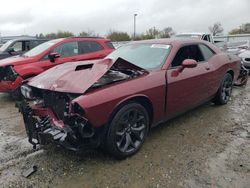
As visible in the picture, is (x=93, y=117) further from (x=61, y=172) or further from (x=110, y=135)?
(x=61, y=172)

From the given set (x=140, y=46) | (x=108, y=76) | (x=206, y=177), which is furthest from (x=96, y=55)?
(x=206, y=177)

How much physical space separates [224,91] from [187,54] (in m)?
1.69

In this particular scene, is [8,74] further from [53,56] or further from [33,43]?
[33,43]

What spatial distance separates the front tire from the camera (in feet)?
10.3

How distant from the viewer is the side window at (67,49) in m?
7.25

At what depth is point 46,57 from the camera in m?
6.88

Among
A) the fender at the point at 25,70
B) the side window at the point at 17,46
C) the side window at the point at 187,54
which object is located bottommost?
the fender at the point at 25,70

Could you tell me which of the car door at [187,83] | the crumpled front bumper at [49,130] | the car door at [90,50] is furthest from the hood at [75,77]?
the car door at [90,50]

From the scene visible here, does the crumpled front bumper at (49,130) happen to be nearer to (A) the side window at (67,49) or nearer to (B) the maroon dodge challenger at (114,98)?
(B) the maroon dodge challenger at (114,98)

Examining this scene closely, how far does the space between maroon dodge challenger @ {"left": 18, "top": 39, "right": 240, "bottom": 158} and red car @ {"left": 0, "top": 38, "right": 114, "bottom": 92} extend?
2.85 m

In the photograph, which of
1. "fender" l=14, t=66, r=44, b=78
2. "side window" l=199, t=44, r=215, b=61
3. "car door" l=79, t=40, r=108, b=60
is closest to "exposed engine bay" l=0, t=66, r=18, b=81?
"fender" l=14, t=66, r=44, b=78

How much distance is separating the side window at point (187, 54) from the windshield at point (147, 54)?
21 cm

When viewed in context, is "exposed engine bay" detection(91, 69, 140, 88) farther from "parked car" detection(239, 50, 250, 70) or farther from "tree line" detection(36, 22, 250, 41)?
"tree line" detection(36, 22, 250, 41)

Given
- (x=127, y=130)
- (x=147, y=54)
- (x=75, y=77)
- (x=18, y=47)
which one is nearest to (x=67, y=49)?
(x=18, y=47)
